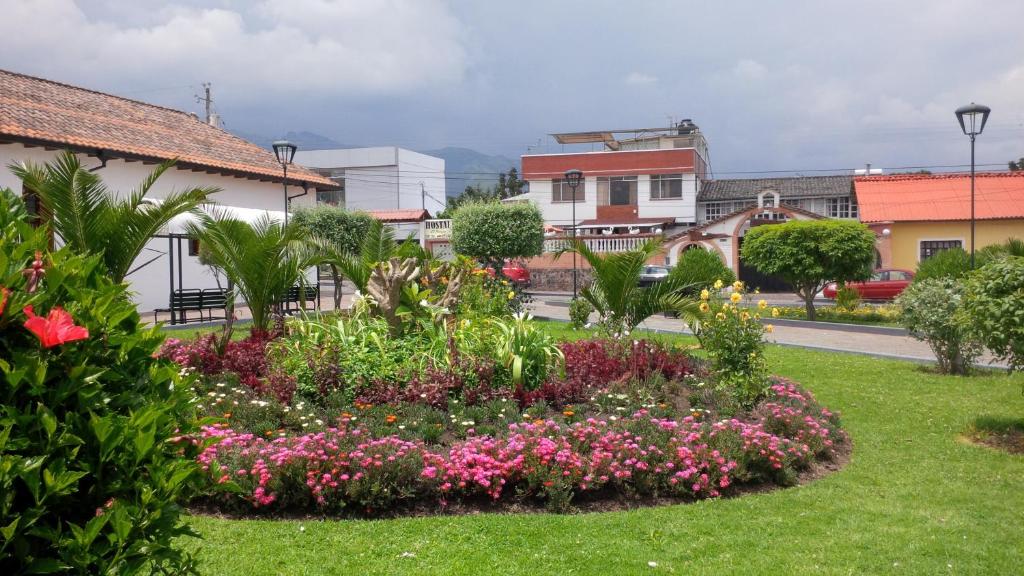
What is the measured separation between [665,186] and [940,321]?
1277 inches

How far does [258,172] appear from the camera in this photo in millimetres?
23672

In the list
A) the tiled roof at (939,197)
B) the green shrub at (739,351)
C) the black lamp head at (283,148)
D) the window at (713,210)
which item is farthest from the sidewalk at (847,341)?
the window at (713,210)

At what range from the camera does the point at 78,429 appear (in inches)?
89.3

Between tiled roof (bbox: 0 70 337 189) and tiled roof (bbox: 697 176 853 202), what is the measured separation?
23.6 metres

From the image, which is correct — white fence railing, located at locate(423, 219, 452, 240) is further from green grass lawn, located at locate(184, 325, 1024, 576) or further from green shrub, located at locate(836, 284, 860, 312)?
green grass lawn, located at locate(184, 325, 1024, 576)

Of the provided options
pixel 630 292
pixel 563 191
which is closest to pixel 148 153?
pixel 630 292

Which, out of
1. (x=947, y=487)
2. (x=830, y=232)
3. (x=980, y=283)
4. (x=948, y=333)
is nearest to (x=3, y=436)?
(x=947, y=487)

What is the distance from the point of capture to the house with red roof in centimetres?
3325

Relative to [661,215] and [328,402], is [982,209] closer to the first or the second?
[661,215]

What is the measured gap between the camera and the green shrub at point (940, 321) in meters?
11.2

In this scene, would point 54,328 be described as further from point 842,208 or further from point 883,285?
point 842,208

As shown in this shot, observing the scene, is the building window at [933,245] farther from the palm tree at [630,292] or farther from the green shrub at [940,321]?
the palm tree at [630,292]

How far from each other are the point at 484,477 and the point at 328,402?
2.41 meters

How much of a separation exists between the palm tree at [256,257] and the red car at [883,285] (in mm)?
22365
